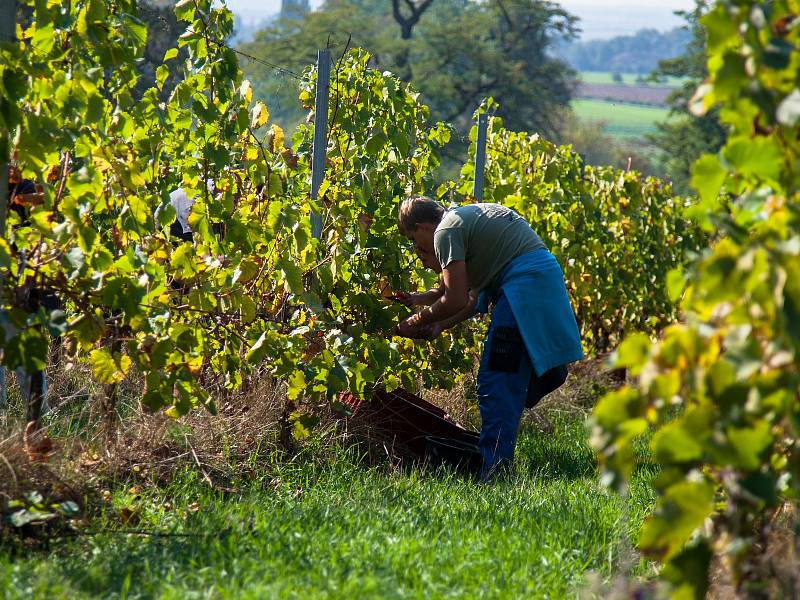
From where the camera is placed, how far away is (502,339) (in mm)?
5332

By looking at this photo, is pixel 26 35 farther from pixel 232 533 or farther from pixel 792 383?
→ pixel 792 383

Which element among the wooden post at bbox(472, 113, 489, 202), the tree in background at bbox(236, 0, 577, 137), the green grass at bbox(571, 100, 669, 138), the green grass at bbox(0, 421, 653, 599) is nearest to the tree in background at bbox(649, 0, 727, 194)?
the tree in background at bbox(236, 0, 577, 137)

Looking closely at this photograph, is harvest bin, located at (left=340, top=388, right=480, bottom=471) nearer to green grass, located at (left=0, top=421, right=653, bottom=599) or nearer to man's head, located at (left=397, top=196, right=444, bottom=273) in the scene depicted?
green grass, located at (left=0, top=421, right=653, bottom=599)

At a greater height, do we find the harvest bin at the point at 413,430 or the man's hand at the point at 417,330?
the man's hand at the point at 417,330

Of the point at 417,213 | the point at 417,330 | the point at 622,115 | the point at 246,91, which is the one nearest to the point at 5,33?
the point at 246,91

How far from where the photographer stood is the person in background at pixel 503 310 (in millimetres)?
5266

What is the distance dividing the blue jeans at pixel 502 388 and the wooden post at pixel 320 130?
1077mm

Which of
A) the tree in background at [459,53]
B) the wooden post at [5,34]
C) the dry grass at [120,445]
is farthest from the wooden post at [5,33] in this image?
the tree in background at [459,53]

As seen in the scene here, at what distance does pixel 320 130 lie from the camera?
5727 mm

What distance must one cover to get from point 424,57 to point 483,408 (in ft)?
135

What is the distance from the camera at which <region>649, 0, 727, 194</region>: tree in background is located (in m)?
42.6

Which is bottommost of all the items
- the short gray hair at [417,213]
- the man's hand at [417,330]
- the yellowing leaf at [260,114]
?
the man's hand at [417,330]

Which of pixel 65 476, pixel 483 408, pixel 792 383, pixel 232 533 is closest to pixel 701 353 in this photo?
pixel 792 383

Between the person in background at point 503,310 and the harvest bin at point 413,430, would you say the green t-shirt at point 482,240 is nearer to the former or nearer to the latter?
the person in background at point 503,310
